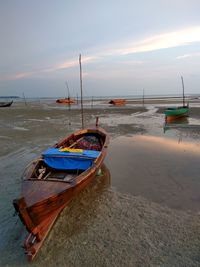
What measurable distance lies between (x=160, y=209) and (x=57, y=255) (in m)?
2.69

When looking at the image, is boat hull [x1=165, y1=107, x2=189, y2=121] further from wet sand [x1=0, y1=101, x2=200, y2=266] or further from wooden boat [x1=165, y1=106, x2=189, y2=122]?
wet sand [x1=0, y1=101, x2=200, y2=266]

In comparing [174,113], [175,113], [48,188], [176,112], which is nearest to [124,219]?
[48,188]

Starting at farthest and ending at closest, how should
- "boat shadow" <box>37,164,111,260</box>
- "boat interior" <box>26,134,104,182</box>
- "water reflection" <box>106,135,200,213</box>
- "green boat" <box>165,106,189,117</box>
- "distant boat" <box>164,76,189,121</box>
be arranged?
1. "green boat" <box>165,106,189,117</box>
2. "distant boat" <box>164,76,189,121</box>
3. "boat interior" <box>26,134,104,182</box>
4. "water reflection" <box>106,135,200,213</box>
5. "boat shadow" <box>37,164,111,260</box>

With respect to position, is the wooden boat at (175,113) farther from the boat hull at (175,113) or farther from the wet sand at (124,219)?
the wet sand at (124,219)

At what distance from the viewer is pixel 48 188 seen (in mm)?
4957

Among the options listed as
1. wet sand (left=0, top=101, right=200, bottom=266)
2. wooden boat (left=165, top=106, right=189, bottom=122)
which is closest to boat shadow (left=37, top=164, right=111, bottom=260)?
wet sand (left=0, top=101, right=200, bottom=266)

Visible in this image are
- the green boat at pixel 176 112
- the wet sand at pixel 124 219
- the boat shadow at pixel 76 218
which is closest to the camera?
the wet sand at pixel 124 219

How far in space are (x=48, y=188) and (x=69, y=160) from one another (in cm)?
218

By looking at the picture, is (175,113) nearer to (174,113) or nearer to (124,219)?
(174,113)

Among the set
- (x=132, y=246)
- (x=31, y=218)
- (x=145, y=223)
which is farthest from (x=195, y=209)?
(x=31, y=218)

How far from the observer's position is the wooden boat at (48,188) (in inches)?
167

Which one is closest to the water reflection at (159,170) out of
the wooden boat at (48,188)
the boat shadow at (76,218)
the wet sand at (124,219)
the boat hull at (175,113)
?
the wet sand at (124,219)

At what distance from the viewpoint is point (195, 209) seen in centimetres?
577

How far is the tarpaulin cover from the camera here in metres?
7.05
